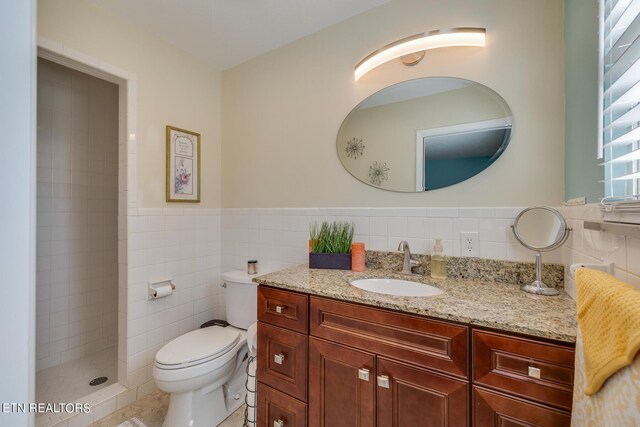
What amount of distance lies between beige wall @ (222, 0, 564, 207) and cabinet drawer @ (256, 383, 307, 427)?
1098 mm

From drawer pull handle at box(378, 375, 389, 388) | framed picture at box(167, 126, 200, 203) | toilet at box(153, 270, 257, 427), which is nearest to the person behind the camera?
drawer pull handle at box(378, 375, 389, 388)

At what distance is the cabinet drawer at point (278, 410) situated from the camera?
1152 mm

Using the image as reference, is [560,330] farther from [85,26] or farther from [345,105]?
[85,26]

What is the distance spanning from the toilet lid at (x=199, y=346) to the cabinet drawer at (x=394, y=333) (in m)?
0.74

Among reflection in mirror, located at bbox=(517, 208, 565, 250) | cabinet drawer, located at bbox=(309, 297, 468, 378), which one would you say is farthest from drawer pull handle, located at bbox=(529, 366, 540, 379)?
reflection in mirror, located at bbox=(517, 208, 565, 250)

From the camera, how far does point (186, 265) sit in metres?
2.05

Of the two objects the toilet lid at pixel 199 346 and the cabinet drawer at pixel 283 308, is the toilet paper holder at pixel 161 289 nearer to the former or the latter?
the toilet lid at pixel 199 346

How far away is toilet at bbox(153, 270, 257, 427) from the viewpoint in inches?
54.8

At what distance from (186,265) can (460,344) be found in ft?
6.31

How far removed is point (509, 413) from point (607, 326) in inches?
19.4

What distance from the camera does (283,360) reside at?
1212mm

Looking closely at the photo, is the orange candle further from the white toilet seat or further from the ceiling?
the ceiling

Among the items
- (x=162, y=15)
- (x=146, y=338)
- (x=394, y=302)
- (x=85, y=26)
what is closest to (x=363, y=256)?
(x=394, y=302)

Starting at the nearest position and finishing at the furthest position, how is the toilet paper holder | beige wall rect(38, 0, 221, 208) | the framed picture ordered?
beige wall rect(38, 0, 221, 208), the toilet paper holder, the framed picture
